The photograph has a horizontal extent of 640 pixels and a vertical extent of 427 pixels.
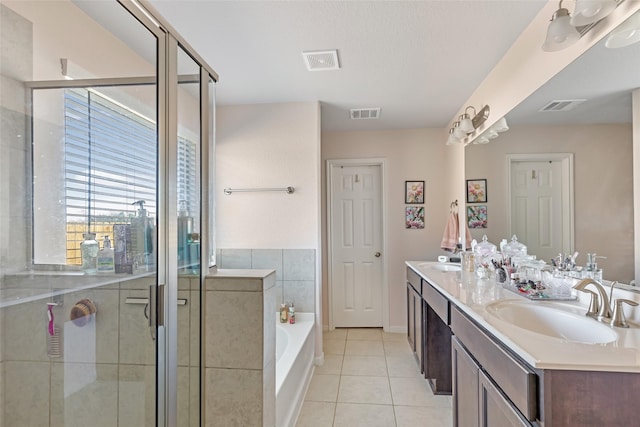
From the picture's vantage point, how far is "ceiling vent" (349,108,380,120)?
3.14 meters

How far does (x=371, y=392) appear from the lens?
2422 millimetres

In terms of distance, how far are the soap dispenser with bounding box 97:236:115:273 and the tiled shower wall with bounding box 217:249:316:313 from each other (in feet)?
6.00

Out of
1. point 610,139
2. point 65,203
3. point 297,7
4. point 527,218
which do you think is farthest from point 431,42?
point 65,203

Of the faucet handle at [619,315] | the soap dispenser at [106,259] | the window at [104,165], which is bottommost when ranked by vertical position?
the faucet handle at [619,315]

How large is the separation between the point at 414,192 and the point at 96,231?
326 centimetres

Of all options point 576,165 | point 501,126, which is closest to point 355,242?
point 501,126

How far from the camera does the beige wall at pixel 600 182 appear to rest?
1312mm

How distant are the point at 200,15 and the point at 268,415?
197 cm

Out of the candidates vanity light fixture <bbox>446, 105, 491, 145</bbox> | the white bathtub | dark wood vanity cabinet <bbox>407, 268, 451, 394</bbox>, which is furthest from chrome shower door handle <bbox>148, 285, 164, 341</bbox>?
vanity light fixture <bbox>446, 105, 491, 145</bbox>

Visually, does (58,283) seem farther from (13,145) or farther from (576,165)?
(576,165)

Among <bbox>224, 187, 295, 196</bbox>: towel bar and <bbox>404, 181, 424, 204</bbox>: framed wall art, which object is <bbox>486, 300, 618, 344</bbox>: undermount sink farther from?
<bbox>404, 181, 424, 204</bbox>: framed wall art

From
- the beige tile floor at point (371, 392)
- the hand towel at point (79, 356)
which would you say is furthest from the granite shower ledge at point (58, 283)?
the beige tile floor at point (371, 392)

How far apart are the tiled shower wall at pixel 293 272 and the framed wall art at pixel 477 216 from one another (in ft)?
4.48

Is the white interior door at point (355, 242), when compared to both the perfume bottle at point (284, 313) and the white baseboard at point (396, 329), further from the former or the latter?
the perfume bottle at point (284, 313)
